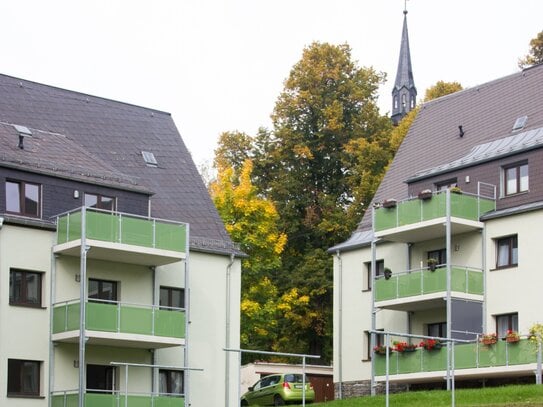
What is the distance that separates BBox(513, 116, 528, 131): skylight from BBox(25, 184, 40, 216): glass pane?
16.6 metres

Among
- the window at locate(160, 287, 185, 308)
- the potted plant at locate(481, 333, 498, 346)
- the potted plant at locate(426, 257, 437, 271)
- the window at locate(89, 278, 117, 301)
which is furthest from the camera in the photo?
the potted plant at locate(426, 257, 437, 271)

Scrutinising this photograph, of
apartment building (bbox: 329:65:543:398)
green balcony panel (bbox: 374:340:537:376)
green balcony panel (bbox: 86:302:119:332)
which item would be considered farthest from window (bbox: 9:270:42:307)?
green balcony panel (bbox: 374:340:537:376)

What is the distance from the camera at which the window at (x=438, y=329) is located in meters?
43.4

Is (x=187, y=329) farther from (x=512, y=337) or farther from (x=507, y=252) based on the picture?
(x=507, y=252)

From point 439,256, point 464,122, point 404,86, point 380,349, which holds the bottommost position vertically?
point 380,349

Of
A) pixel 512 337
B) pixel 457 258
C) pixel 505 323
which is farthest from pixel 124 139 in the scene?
pixel 512 337

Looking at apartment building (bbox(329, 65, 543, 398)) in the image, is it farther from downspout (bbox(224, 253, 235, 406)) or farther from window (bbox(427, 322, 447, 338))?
downspout (bbox(224, 253, 235, 406))

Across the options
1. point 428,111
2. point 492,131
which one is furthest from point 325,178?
point 492,131

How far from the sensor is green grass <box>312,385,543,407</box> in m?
33.5

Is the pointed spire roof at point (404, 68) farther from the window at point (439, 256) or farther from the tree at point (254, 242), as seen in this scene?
the window at point (439, 256)

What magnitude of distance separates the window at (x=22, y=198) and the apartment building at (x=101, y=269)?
29mm

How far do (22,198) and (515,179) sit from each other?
51.5 ft

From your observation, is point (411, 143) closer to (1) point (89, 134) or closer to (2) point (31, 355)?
(1) point (89, 134)

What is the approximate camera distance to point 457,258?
1695 inches
